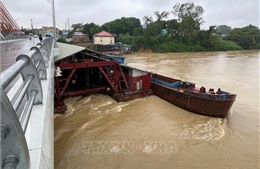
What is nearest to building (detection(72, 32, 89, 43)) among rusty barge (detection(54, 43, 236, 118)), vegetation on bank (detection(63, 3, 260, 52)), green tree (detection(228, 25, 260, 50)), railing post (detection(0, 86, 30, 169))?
vegetation on bank (detection(63, 3, 260, 52))

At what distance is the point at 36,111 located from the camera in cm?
251

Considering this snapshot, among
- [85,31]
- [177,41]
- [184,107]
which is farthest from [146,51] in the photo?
[184,107]

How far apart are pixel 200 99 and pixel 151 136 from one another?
4100 millimetres

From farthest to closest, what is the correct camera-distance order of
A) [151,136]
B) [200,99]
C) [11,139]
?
1. [200,99]
2. [151,136]
3. [11,139]

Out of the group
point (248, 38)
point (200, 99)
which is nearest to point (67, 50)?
point (200, 99)

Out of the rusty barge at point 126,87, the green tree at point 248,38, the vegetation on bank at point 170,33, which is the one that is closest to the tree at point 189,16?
the vegetation on bank at point 170,33

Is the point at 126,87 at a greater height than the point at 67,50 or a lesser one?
lesser

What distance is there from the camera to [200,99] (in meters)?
11.6

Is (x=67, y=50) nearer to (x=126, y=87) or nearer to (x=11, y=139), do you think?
(x=126, y=87)

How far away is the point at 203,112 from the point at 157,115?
8.78ft

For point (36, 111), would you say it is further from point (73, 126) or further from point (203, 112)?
point (203, 112)

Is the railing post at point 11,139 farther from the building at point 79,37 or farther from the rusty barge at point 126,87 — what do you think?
the building at point 79,37

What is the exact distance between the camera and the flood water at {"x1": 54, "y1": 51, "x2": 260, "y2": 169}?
775cm

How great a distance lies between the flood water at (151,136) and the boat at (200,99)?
1.16 ft
